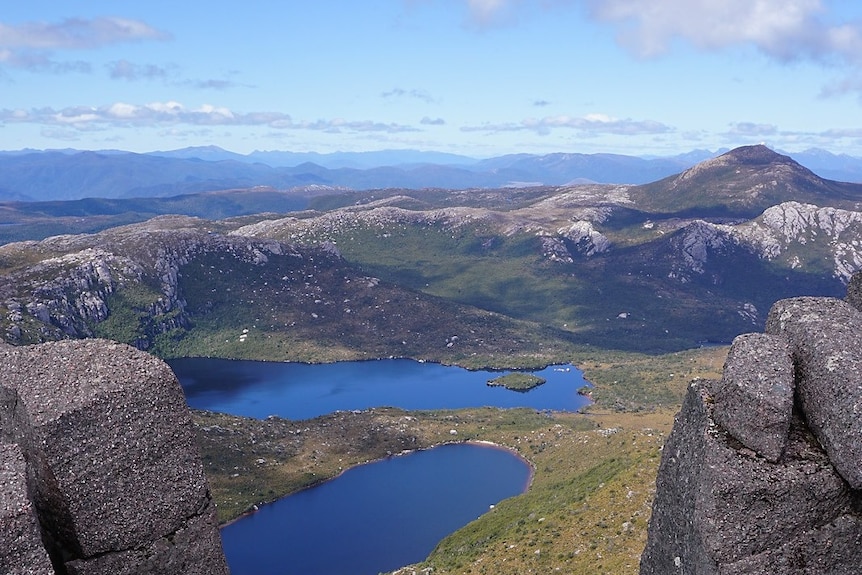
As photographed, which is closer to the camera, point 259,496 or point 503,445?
point 259,496

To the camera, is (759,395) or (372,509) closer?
(759,395)

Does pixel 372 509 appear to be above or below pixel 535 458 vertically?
below

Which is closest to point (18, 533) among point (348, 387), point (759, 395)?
point (759, 395)

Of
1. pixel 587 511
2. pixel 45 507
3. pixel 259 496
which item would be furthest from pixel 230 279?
pixel 45 507

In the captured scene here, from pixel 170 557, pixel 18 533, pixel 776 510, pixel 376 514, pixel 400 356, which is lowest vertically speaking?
pixel 400 356

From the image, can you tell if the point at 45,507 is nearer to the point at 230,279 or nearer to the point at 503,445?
the point at 503,445

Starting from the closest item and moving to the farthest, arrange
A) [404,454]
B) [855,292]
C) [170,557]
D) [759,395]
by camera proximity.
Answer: [170,557] < [759,395] < [855,292] < [404,454]

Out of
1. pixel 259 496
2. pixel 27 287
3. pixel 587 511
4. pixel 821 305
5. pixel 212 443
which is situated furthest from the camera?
pixel 27 287

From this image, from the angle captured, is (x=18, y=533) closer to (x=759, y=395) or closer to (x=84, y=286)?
(x=759, y=395)
